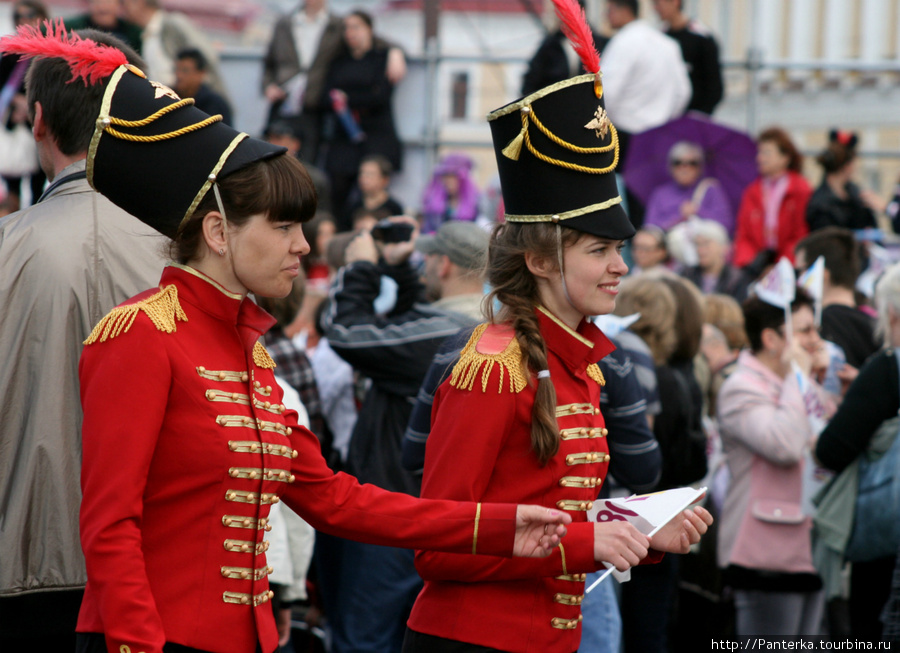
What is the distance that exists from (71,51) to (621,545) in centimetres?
173

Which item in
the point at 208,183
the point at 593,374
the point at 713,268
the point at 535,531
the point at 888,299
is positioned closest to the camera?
the point at 208,183

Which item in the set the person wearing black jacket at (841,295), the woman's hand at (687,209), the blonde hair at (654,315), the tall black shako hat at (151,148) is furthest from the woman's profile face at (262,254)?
the woman's hand at (687,209)

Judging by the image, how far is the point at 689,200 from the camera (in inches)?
356

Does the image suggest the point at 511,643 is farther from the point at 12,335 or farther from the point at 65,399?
the point at 12,335

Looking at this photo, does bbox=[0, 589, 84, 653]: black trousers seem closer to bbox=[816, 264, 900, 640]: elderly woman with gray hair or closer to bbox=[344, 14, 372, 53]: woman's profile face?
bbox=[816, 264, 900, 640]: elderly woman with gray hair

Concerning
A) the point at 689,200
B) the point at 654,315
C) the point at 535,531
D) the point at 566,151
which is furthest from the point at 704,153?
the point at 535,531

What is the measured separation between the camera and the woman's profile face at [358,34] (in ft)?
31.8

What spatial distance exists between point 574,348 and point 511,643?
2.58 ft

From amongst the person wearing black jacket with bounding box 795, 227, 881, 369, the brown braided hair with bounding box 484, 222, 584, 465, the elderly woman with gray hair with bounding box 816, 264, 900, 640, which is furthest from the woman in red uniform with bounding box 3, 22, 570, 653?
the person wearing black jacket with bounding box 795, 227, 881, 369

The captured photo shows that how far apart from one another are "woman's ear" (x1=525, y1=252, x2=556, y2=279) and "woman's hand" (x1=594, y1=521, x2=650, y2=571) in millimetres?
709

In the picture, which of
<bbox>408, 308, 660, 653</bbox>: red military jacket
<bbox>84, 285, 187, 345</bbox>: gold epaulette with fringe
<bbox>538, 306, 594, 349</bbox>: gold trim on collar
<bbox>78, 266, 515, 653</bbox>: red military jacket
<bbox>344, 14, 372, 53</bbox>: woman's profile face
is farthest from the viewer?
<bbox>344, 14, 372, 53</bbox>: woman's profile face

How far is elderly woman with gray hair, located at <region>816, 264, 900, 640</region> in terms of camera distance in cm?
479

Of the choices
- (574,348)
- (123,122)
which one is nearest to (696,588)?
(574,348)

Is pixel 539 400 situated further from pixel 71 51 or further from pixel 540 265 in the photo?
pixel 71 51
